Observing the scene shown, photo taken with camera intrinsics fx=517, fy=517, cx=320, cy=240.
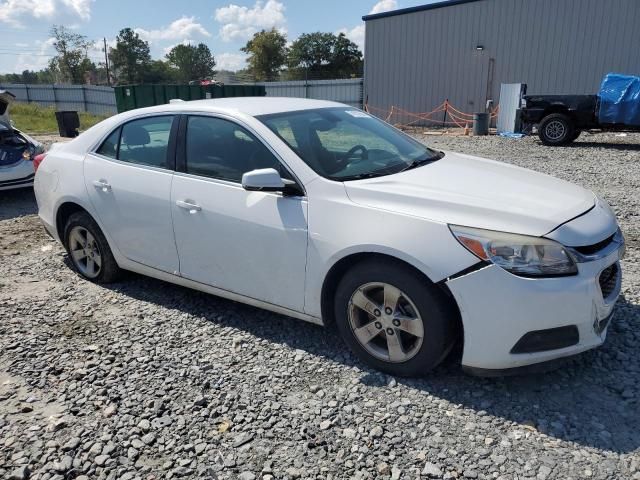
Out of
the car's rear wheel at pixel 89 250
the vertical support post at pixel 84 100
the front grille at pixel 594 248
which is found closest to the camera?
the front grille at pixel 594 248

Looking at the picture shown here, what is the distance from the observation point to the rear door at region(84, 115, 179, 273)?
3.80 metres

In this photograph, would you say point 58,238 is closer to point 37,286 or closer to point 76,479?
point 37,286

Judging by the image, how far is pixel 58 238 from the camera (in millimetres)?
4754

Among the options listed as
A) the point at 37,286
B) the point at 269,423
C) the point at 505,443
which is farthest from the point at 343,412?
the point at 37,286

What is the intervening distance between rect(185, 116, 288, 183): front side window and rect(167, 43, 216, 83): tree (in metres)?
108

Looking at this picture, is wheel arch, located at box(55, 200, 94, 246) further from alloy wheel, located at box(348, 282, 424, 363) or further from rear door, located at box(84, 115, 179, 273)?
alloy wheel, located at box(348, 282, 424, 363)

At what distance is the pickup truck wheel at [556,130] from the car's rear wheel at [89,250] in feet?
42.1

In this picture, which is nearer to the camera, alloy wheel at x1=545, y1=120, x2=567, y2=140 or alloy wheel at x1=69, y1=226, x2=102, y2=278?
alloy wheel at x1=69, y1=226, x2=102, y2=278

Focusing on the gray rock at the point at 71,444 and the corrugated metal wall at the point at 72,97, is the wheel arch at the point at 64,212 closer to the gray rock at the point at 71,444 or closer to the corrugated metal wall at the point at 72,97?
the gray rock at the point at 71,444

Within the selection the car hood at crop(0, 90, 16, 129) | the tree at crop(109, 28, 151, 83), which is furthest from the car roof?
the tree at crop(109, 28, 151, 83)

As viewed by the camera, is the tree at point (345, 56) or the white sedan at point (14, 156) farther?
the tree at point (345, 56)

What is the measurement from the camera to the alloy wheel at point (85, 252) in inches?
177

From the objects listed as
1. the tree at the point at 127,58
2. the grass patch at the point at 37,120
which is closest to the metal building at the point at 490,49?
the grass patch at the point at 37,120

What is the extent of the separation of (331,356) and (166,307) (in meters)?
1.55
